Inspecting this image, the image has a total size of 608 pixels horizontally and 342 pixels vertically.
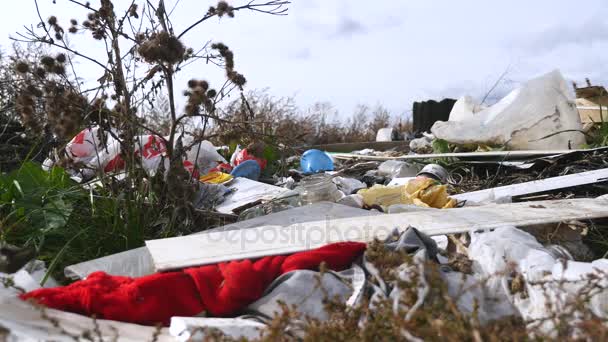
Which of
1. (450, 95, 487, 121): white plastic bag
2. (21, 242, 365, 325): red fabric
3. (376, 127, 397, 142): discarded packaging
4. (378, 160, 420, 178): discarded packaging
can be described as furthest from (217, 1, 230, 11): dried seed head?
(376, 127, 397, 142): discarded packaging

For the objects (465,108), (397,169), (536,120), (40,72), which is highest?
(40,72)

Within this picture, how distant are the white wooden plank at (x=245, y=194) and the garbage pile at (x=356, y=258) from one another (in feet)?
0.04

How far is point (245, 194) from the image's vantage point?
3857 mm

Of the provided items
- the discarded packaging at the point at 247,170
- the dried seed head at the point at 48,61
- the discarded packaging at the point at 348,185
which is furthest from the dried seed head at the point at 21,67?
the discarded packaging at the point at 348,185

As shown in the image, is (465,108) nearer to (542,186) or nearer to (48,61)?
(542,186)

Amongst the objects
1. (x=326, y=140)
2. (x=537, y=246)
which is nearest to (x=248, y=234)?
(x=537, y=246)

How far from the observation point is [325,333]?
4.74 feet

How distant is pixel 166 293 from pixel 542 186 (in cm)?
264

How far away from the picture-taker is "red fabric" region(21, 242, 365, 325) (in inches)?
76.5

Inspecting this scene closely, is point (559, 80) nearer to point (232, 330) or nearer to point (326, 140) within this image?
point (232, 330)

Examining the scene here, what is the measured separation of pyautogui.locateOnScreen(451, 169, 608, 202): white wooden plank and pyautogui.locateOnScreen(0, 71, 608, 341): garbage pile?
0.04ft

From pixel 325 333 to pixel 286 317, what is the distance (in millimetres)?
103

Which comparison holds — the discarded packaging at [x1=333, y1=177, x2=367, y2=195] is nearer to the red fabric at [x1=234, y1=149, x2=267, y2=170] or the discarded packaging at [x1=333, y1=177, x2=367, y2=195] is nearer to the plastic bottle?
the plastic bottle

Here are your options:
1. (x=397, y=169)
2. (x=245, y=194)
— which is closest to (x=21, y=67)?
(x=245, y=194)
